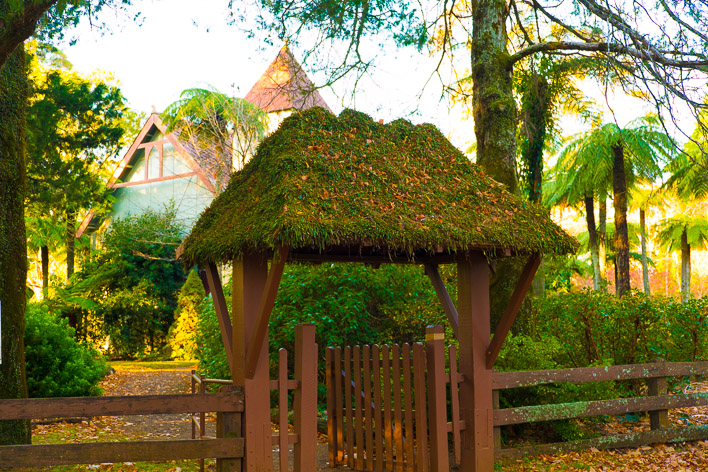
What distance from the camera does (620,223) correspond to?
2067 cm

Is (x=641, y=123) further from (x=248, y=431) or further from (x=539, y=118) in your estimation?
(x=248, y=431)

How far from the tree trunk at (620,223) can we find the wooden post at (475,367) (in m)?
13.6

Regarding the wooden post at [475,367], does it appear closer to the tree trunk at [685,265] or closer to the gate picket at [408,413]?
the gate picket at [408,413]

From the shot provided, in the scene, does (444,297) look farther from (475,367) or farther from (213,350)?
(213,350)

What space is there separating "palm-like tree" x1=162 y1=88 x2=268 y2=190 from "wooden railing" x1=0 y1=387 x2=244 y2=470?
15346 mm

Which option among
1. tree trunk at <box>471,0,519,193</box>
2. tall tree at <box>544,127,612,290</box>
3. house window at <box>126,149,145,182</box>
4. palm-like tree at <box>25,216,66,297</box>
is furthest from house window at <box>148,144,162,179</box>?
tree trunk at <box>471,0,519,193</box>

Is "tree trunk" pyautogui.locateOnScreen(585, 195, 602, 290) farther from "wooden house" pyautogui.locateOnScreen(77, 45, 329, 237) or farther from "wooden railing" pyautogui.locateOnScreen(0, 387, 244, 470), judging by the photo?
"wooden railing" pyautogui.locateOnScreen(0, 387, 244, 470)

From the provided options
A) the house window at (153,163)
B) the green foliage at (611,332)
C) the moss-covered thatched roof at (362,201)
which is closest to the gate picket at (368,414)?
the moss-covered thatched roof at (362,201)

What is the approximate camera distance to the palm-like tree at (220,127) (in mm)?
21406

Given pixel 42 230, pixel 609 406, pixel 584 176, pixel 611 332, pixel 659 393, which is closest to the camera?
pixel 609 406

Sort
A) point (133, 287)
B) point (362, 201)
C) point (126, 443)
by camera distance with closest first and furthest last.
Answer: point (126, 443)
point (362, 201)
point (133, 287)

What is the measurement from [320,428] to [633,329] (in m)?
5.10

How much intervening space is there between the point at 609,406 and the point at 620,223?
526 inches

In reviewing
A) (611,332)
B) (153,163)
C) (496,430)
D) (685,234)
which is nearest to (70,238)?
(153,163)
